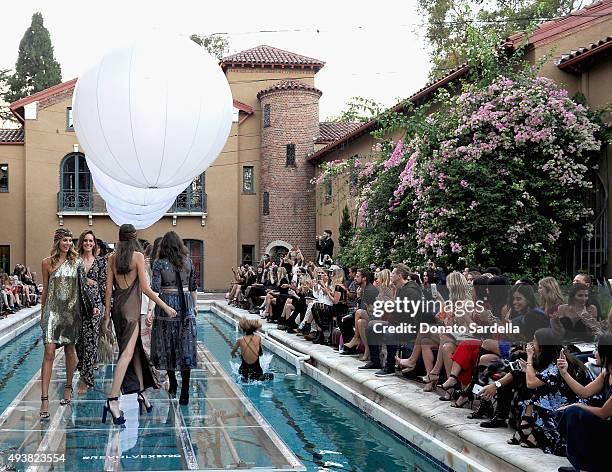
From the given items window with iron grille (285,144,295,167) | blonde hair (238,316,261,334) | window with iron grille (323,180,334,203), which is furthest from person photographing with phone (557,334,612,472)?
window with iron grille (285,144,295,167)

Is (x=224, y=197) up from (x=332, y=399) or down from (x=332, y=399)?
up

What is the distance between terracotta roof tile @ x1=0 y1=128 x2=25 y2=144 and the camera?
3691cm

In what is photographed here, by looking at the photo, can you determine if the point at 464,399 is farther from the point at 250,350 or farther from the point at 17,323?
the point at 17,323

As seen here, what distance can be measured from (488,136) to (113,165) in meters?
8.08

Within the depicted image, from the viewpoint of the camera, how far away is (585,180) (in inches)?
614

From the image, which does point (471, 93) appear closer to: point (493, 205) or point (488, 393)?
point (493, 205)

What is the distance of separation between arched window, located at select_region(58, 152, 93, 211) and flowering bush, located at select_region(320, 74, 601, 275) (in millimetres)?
23709

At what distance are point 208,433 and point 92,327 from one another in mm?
1864

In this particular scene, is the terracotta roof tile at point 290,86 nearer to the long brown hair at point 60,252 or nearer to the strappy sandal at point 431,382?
the strappy sandal at point 431,382

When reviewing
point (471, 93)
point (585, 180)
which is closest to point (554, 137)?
point (585, 180)

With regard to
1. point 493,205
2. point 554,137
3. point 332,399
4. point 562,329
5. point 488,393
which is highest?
point 554,137

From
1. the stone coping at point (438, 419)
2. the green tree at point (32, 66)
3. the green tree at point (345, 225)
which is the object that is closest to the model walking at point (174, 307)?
the stone coping at point (438, 419)

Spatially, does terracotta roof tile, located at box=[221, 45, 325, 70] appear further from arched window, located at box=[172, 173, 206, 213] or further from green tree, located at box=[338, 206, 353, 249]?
green tree, located at box=[338, 206, 353, 249]

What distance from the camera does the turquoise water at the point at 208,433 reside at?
21.5 feet
